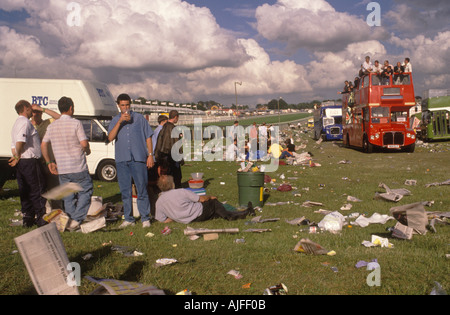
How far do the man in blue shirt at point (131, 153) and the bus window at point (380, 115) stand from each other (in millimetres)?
17622

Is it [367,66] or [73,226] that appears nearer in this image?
[73,226]

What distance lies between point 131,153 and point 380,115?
1811cm

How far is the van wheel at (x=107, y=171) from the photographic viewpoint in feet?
40.7

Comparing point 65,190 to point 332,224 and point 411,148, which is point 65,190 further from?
point 411,148

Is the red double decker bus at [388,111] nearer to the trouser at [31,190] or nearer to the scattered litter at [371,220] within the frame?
the scattered litter at [371,220]

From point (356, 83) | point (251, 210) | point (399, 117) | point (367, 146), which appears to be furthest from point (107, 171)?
point (356, 83)

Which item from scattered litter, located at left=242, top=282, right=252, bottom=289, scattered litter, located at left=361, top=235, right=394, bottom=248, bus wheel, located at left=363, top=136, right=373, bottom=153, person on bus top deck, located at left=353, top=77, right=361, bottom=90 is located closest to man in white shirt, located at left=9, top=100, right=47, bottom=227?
scattered litter, located at left=242, top=282, right=252, bottom=289

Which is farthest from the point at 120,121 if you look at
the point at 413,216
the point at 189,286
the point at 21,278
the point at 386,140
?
the point at 386,140

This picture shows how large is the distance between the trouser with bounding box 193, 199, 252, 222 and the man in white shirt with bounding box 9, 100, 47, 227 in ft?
8.52

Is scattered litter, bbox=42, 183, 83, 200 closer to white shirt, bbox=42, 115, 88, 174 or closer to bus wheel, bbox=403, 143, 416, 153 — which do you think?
white shirt, bbox=42, 115, 88, 174

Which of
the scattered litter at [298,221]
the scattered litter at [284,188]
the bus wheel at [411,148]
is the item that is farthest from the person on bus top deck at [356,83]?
the scattered litter at [298,221]

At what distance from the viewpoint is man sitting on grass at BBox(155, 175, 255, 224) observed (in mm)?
6594

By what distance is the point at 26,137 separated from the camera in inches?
239

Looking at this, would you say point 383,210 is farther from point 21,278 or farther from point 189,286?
point 21,278
